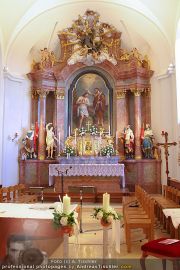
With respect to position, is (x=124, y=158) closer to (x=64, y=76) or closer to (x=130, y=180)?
(x=130, y=180)

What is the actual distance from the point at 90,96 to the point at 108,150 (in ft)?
10.1

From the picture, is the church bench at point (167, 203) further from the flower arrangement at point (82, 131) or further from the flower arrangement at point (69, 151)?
the flower arrangement at point (82, 131)

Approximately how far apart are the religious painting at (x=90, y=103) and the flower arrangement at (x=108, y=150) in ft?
3.68

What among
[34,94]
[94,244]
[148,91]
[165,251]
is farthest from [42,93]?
[165,251]

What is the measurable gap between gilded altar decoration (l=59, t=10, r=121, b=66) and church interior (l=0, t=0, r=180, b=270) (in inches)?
1.9

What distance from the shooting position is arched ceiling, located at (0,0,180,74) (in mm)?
12586

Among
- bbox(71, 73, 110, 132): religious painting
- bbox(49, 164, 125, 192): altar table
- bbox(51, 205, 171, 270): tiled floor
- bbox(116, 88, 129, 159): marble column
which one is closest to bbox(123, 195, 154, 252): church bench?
bbox(51, 205, 171, 270): tiled floor

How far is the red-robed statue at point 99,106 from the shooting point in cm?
1446

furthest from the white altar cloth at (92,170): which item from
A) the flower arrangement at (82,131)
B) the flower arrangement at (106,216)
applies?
the flower arrangement at (106,216)

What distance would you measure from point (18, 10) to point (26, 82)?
Answer: 330 centimetres

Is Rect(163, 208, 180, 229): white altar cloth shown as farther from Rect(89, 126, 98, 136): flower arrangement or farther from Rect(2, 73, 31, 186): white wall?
Rect(2, 73, 31, 186): white wall

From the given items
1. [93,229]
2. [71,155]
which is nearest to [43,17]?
[71,155]

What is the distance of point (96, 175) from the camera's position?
12.4m

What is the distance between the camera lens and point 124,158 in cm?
1391
